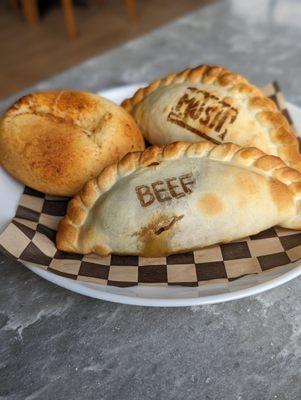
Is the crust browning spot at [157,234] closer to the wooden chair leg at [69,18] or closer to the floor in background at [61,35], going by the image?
the floor in background at [61,35]

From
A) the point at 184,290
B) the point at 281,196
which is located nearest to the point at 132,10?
the point at 281,196

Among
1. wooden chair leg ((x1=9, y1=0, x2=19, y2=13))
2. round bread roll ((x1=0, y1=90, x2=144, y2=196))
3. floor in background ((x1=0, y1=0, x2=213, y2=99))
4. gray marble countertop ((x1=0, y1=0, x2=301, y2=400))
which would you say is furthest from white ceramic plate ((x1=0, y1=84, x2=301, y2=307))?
wooden chair leg ((x1=9, y1=0, x2=19, y2=13))

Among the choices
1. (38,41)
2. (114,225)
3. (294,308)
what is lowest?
(38,41)

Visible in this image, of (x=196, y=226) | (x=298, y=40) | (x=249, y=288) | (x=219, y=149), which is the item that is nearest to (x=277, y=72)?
(x=298, y=40)

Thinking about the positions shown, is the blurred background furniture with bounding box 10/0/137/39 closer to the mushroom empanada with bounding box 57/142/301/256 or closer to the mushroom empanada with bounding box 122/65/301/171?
the mushroom empanada with bounding box 122/65/301/171

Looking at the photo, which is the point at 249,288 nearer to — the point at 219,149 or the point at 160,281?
the point at 160,281
